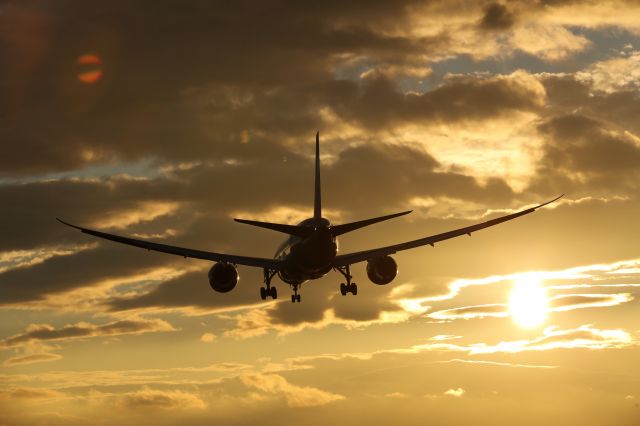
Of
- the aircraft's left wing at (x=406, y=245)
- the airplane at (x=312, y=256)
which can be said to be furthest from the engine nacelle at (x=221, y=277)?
the aircraft's left wing at (x=406, y=245)

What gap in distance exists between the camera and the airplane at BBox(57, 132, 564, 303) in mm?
60500

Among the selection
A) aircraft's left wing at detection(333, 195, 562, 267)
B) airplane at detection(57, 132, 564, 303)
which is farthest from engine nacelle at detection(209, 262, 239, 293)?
aircraft's left wing at detection(333, 195, 562, 267)

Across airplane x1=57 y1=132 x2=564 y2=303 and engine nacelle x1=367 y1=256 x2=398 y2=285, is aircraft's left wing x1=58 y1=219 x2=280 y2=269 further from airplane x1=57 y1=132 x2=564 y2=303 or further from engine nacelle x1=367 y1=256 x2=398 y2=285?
engine nacelle x1=367 y1=256 x2=398 y2=285

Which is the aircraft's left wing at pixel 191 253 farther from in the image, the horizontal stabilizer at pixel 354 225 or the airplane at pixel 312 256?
the horizontal stabilizer at pixel 354 225

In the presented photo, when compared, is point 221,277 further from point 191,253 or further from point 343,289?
point 343,289

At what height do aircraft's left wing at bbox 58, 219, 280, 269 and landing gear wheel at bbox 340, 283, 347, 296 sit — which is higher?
aircraft's left wing at bbox 58, 219, 280, 269

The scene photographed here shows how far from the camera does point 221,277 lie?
228 feet

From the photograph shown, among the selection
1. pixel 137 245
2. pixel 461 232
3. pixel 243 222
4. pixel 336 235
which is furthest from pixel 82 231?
pixel 461 232

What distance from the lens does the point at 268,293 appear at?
2960 inches

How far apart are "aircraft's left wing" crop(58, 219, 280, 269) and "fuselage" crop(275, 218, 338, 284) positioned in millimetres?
4274

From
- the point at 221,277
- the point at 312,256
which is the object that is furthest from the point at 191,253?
the point at 312,256

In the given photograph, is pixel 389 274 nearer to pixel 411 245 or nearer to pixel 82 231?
pixel 411 245

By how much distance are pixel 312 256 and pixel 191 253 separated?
12560mm

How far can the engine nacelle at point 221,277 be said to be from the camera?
69.4 metres
